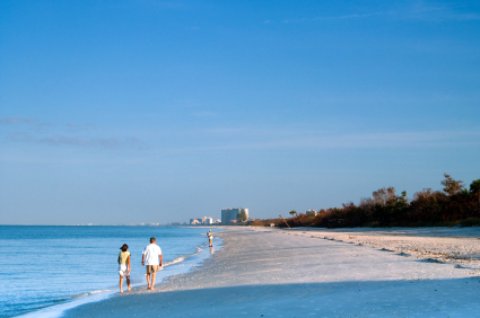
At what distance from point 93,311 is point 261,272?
6.94 metres

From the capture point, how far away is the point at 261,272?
20375 millimetres

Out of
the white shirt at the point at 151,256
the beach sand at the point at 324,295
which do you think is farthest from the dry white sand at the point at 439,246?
the white shirt at the point at 151,256

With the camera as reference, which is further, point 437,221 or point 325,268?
point 437,221

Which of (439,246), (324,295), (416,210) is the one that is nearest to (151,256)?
(324,295)

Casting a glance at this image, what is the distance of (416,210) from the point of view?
70062mm

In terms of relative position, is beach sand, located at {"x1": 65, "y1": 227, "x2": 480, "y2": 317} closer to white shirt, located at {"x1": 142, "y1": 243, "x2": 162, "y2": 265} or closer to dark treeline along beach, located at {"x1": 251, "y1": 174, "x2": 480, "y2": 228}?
white shirt, located at {"x1": 142, "y1": 243, "x2": 162, "y2": 265}

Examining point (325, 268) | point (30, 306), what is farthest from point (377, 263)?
point (30, 306)

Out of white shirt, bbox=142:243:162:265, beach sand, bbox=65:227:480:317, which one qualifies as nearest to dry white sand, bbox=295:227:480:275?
beach sand, bbox=65:227:480:317

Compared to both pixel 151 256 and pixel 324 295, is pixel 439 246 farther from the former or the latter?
pixel 324 295

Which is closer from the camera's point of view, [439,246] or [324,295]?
[324,295]

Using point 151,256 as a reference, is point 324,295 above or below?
below

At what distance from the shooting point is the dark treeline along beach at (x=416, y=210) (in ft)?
198

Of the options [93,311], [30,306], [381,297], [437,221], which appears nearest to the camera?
[381,297]

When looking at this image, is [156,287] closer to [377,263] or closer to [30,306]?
[30,306]
